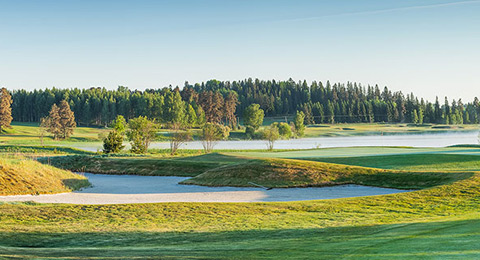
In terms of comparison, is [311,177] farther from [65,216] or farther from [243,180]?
[65,216]

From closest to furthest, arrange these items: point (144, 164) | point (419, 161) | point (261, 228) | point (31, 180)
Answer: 1. point (261, 228)
2. point (31, 180)
3. point (419, 161)
4. point (144, 164)

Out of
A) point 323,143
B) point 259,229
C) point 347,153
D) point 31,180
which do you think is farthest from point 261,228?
point 323,143

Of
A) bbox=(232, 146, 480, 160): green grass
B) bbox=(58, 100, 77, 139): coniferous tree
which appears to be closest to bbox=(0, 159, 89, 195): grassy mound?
bbox=(232, 146, 480, 160): green grass

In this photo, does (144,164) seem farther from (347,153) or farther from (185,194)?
(347,153)

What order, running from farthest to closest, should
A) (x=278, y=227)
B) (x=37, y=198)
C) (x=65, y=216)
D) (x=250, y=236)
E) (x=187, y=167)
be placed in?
(x=187, y=167) < (x=37, y=198) < (x=65, y=216) < (x=278, y=227) < (x=250, y=236)

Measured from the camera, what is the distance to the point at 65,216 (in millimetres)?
16062

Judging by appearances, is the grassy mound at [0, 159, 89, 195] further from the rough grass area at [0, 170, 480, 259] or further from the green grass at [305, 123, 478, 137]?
the green grass at [305, 123, 478, 137]

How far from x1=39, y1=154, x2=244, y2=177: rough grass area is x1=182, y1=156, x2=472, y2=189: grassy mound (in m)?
4.31

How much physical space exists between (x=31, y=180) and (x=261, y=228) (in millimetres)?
16447

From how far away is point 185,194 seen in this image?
24984mm

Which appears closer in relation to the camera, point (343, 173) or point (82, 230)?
point (82, 230)

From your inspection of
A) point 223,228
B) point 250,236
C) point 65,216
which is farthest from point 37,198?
point 250,236

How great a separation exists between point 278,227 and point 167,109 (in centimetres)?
13282

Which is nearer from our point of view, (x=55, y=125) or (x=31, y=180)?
(x=31, y=180)
